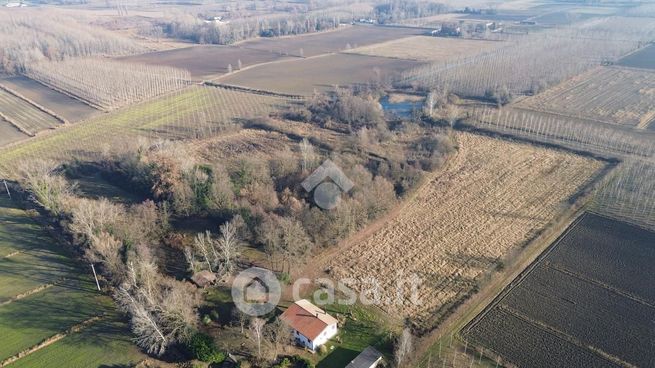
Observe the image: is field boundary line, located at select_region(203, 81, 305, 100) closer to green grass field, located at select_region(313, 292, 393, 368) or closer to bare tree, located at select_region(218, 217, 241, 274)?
bare tree, located at select_region(218, 217, 241, 274)

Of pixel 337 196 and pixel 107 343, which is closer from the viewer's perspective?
pixel 107 343

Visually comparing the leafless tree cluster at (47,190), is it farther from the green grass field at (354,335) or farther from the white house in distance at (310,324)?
the green grass field at (354,335)

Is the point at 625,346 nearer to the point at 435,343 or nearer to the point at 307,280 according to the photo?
the point at 435,343

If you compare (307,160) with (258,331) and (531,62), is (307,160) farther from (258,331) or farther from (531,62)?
(531,62)

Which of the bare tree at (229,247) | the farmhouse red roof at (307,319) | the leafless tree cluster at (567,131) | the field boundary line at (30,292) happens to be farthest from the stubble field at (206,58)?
the farmhouse red roof at (307,319)

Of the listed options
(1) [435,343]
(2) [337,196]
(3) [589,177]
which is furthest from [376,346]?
(3) [589,177]

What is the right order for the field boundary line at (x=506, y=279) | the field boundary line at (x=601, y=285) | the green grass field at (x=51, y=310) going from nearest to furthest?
the green grass field at (x=51, y=310) < the field boundary line at (x=506, y=279) < the field boundary line at (x=601, y=285)
